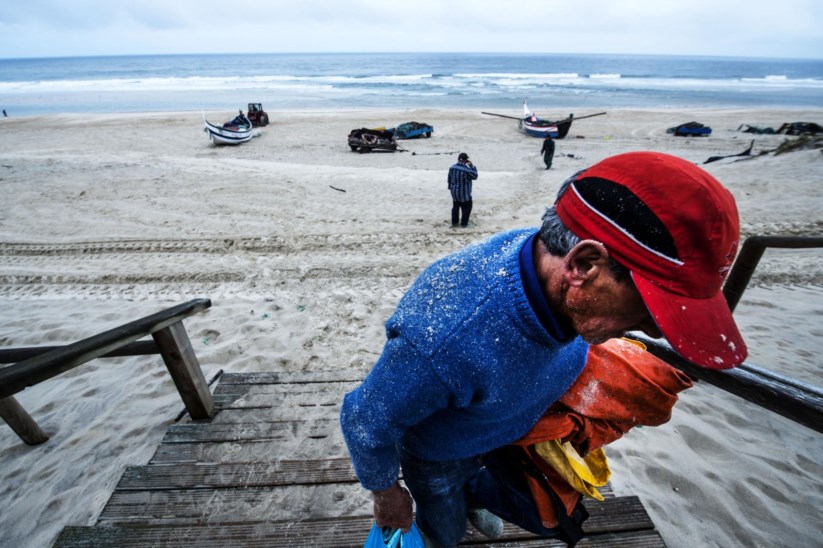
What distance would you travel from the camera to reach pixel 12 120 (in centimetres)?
2756

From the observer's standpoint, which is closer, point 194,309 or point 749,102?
point 194,309

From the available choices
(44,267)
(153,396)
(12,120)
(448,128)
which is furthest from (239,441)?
(12,120)

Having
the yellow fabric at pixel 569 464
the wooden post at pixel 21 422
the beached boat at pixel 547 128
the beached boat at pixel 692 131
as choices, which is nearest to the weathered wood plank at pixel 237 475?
the yellow fabric at pixel 569 464

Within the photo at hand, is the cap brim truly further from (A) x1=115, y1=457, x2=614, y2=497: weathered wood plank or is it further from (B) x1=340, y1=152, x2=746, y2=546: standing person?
(A) x1=115, y1=457, x2=614, y2=497: weathered wood plank

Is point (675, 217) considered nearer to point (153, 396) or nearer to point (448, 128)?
point (153, 396)

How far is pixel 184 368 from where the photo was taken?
2777 millimetres

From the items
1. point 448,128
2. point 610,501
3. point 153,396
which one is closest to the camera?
point 610,501

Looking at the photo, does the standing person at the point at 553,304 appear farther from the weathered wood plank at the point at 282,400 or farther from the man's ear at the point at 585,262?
the weathered wood plank at the point at 282,400

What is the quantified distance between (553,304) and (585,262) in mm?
142

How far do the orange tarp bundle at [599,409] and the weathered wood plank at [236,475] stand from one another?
1.44 meters

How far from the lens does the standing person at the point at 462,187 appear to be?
834 cm

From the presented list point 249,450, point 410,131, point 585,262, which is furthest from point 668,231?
point 410,131

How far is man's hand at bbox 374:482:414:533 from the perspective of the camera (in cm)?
142

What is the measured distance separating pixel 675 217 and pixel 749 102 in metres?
56.2
